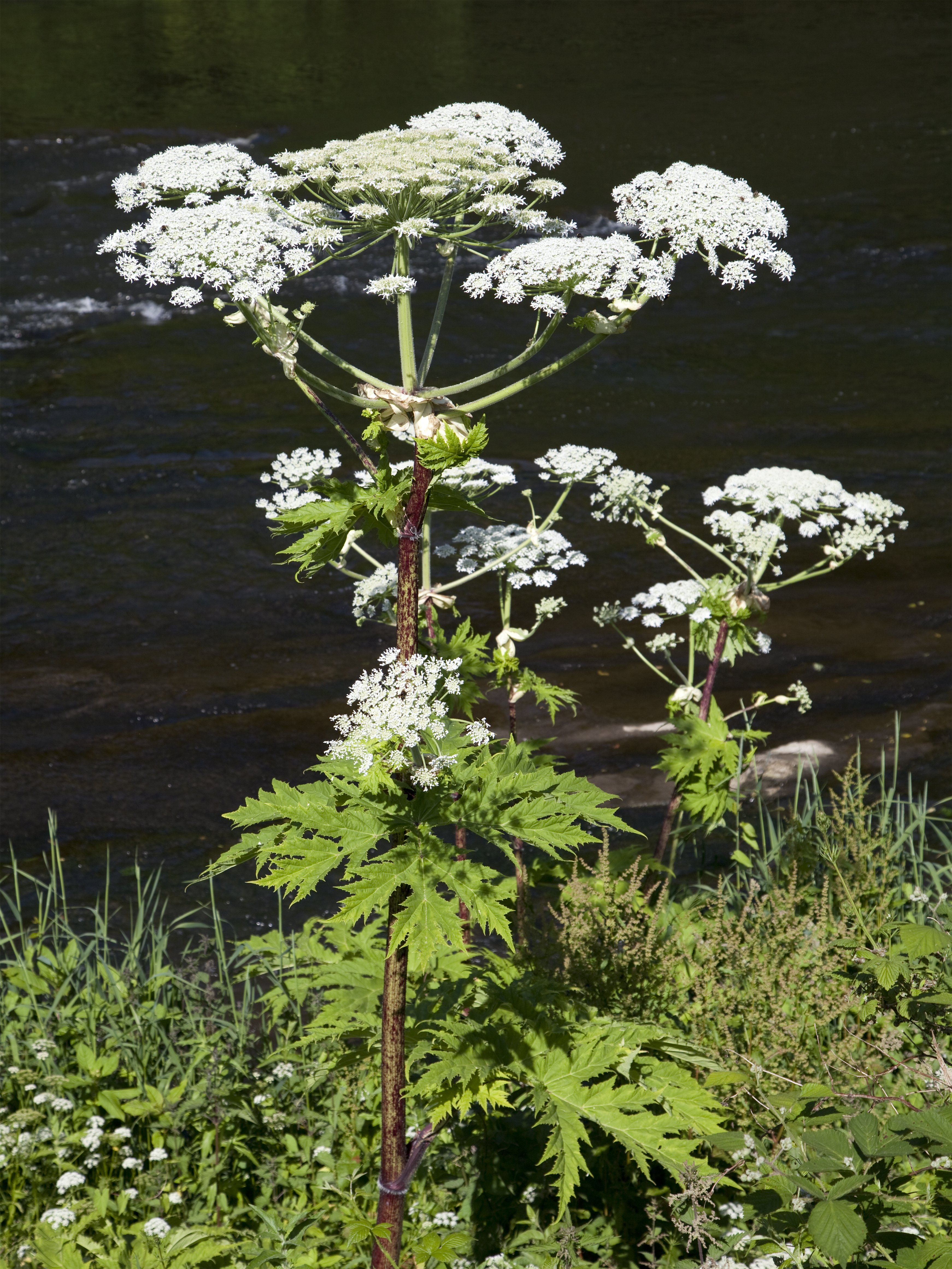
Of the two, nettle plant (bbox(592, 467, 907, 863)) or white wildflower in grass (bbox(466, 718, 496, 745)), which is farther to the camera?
nettle plant (bbox(592, 467, 907, 863))

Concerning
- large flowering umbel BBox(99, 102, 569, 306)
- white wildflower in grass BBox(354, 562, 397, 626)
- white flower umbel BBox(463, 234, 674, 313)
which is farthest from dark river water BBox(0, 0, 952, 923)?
white flower umbel BBox(463, 234, 674, 313)

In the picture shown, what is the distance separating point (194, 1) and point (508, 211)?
3282 centimetres

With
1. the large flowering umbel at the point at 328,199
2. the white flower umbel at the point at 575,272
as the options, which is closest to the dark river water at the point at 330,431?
the large flowering umbel at the point at 328,199

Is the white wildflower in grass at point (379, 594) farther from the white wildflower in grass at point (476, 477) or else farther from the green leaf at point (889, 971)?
the green leaf at point (889, 971)

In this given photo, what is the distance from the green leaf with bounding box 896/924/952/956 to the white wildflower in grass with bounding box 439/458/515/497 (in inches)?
57.4

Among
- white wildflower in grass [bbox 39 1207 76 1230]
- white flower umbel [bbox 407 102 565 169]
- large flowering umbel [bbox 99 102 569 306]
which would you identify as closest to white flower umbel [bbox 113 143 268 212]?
large flowering umbel [bbox 99 102 569 306]

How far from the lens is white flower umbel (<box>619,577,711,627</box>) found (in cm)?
352

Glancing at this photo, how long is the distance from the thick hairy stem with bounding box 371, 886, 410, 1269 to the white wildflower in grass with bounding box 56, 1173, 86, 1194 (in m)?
0.82

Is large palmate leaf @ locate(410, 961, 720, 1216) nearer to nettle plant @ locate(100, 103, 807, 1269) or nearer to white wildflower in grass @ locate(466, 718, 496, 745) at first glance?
nettle plant @ locate(100, 103, 807, 1269)

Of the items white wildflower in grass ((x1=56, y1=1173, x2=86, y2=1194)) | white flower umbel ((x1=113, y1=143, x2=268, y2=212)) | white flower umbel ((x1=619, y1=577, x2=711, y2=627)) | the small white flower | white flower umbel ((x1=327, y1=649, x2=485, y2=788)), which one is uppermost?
white flower umbel ((x1=113, y1=143, x2=268, y2=212))

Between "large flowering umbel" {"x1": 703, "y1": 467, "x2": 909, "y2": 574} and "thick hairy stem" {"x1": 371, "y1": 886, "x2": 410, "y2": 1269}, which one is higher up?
"large flowering umbel" {"x1": 703, "y1": 467, "x2": 909, "y2": 574}

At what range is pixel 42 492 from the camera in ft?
29.4

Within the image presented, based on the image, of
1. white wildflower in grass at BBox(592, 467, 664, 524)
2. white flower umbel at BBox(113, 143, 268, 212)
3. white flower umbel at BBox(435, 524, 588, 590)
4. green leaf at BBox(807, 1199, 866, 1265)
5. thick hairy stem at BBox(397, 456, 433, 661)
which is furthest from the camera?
white wildflower in grass at BBox(592, 467, 664, 524)

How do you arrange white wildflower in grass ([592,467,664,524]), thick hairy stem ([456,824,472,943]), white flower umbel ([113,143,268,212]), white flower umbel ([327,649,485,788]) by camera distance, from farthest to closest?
1. white wildflower in grass ([592,467,664,524])
2. thick hairy stem ([456,824,472,943])
3. white flower umbel ([113,143,268,212])
4. white flower umbel ([327,649,485,788])
